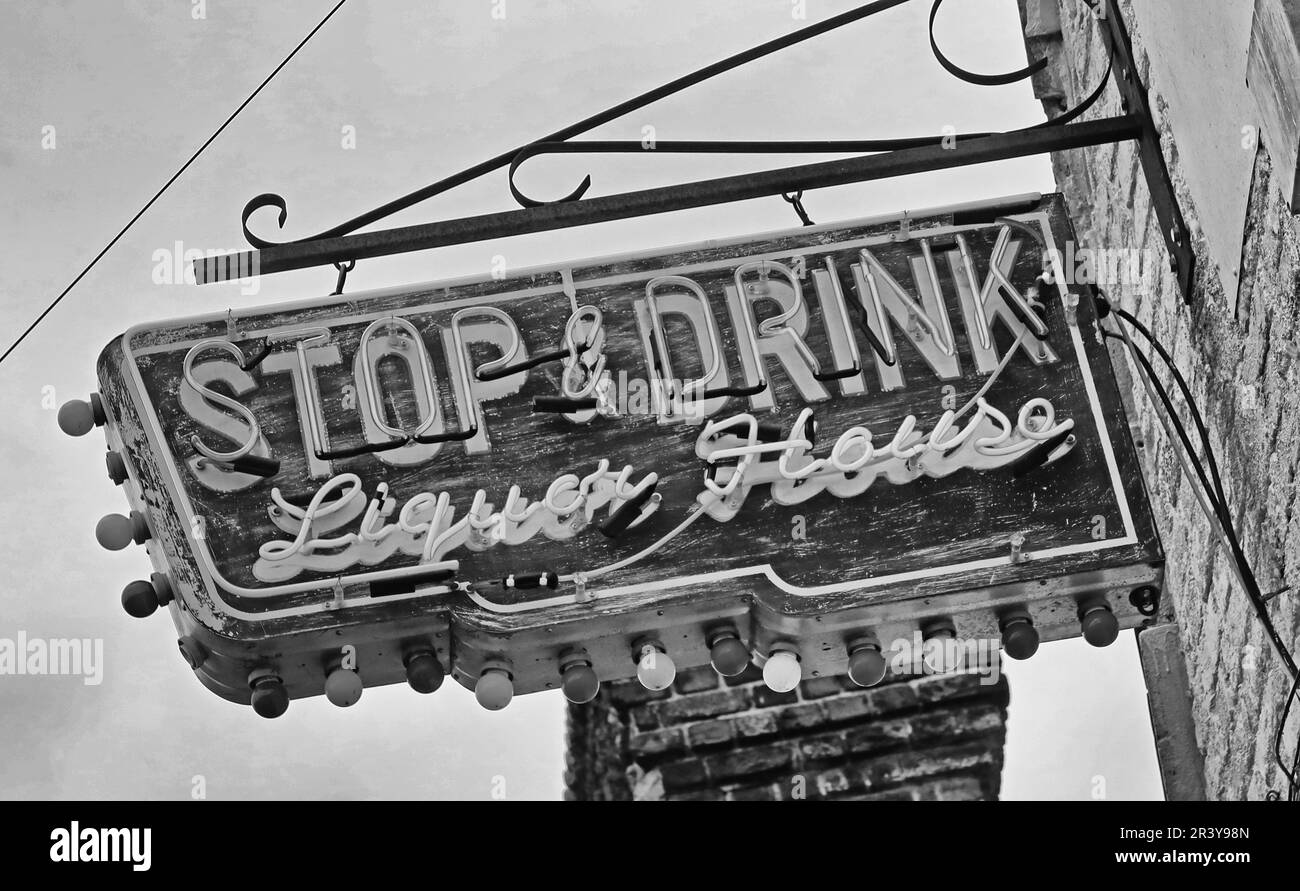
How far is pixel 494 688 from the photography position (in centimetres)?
407

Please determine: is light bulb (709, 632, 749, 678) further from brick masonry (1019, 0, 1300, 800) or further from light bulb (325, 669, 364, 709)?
brick masonry (1019, 0, 1300, 800)

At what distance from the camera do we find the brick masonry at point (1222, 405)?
3814 mm

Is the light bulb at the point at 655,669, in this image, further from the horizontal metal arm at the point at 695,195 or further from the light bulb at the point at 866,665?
the horizontal metal arm at the point at 695,195

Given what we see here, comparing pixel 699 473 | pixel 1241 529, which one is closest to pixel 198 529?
pixel 699 473

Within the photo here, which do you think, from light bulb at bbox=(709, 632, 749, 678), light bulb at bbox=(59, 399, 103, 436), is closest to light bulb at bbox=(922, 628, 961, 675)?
light bulb at bbox=(709, 632, 749, 678)

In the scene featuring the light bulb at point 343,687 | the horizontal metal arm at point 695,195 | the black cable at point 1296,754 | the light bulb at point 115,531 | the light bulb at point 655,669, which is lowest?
the black cable at point 1296,754

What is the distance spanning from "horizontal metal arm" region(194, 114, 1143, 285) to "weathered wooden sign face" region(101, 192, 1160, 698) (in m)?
0.19

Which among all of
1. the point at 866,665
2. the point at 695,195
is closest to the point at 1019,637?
the point at 866,665

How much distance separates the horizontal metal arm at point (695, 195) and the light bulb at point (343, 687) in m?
1.10

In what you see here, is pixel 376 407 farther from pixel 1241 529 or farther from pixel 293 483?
pixel 1241 529

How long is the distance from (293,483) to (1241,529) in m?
2.32

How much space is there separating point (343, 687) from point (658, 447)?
97cm

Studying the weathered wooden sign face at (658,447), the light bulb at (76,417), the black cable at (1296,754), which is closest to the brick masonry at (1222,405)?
the black cable at (1296,754)
